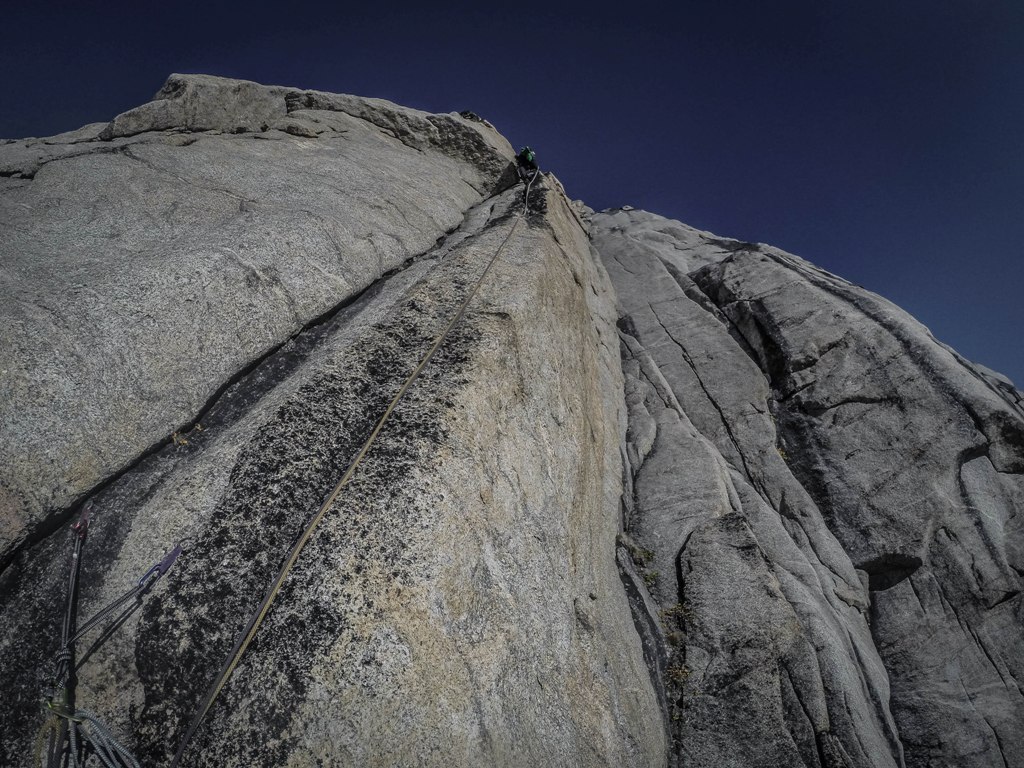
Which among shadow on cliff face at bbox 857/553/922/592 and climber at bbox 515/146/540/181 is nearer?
shadow on cliff face at bbox 857/553/922/592

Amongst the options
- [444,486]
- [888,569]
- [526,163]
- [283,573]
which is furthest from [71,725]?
[526,163]

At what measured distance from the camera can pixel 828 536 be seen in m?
13.2

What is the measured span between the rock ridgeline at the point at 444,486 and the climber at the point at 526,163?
347 cm

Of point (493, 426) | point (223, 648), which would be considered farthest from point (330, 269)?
point (223, 648)

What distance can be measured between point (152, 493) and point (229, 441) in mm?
1118

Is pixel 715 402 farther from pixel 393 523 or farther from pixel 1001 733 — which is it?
pixel 393 523

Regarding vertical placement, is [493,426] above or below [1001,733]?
above

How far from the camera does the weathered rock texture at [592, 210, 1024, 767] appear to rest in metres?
9.45

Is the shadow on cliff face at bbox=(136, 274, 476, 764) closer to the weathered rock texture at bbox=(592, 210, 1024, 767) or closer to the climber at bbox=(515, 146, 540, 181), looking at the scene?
the weathered rock texture at bbox=(592, 210, 1024, 767)

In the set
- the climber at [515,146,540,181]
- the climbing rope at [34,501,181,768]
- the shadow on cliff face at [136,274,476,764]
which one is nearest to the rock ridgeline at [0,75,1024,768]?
the shadow on cliff face at [136,274,476,764]

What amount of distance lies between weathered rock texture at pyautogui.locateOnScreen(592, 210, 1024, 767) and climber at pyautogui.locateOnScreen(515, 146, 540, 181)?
351 inches

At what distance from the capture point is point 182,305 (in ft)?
25.5

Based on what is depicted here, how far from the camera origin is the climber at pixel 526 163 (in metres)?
19.9

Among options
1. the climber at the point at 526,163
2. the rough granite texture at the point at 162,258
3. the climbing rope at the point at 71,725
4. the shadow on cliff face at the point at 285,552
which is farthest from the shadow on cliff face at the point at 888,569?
the climber at the point at 526,163
